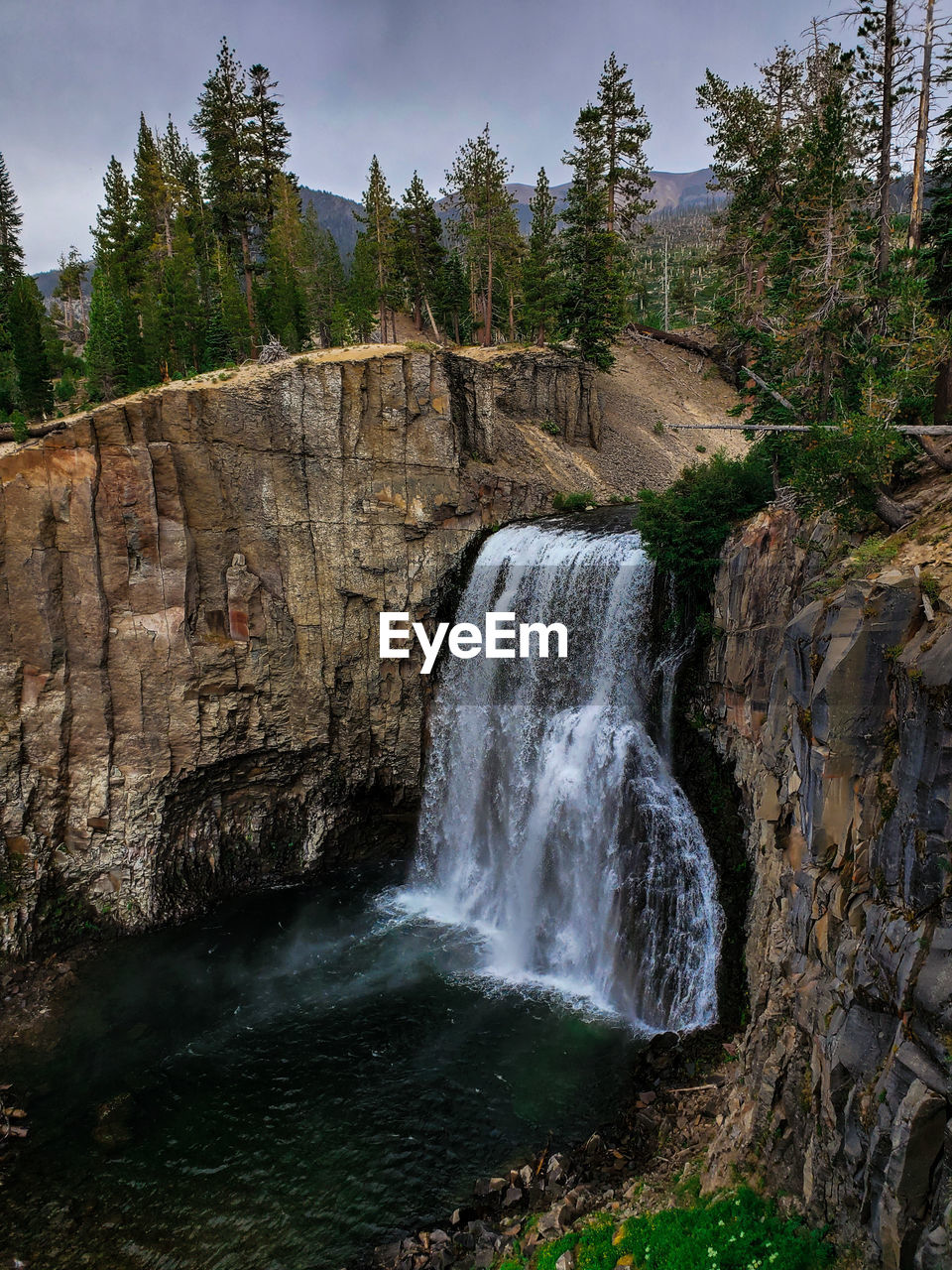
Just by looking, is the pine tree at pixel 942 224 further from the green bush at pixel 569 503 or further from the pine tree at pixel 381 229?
the pine tree at pixel 381 229

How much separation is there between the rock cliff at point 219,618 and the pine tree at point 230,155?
699 inches

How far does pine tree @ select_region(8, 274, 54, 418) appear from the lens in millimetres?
30948

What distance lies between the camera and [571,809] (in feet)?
61.1

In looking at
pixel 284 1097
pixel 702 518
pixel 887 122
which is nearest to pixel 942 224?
pixel 887 122

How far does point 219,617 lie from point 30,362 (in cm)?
1874

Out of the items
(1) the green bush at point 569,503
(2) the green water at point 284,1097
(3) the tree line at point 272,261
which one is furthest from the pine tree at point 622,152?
(2) the green water at point 284,1097

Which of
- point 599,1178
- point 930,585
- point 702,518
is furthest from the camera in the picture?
point 702,518

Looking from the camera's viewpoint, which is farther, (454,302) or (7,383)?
(454,302)

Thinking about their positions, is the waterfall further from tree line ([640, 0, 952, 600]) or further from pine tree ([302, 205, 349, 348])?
pine tree ([302, 205, 349, 348])

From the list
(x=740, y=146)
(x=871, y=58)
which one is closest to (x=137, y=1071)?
(x=871, y=58)

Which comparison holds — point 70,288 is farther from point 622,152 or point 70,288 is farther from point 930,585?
point 930,585

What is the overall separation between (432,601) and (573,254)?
68.2 ft

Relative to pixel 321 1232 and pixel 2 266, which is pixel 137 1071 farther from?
pixel 2 266

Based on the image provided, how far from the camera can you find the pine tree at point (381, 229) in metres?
40.2
